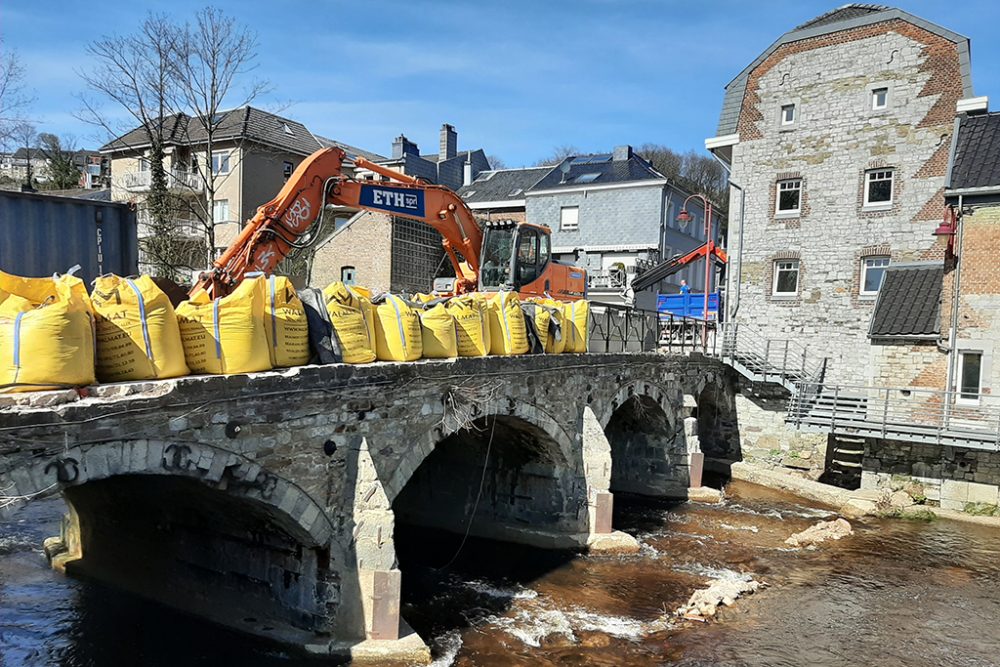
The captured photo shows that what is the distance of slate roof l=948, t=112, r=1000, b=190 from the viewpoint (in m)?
16.2

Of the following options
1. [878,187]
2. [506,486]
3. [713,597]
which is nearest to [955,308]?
[878,187]

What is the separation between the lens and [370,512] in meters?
8.49

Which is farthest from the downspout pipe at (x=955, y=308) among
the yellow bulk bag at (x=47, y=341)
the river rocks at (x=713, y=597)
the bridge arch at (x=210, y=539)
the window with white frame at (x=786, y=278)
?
the yellow bulk bag at (x=47, y=341)

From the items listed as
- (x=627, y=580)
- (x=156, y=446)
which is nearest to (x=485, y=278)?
(x=627, y=580)

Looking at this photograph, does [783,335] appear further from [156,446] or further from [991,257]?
[156,446]

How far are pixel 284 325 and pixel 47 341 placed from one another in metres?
2.55

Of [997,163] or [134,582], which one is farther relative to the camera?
[997,163]

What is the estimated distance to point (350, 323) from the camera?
8.56 meters

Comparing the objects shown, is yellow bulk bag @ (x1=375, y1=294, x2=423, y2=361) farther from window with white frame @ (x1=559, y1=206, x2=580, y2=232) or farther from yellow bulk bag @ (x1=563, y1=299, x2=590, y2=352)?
window with white frame @ (x1=559, y1=206, x2=580, y2=232)

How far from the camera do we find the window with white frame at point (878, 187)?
20.5 metres

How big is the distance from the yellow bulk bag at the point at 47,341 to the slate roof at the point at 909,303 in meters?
18.1

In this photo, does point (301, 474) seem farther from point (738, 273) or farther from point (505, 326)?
point (738, 273)

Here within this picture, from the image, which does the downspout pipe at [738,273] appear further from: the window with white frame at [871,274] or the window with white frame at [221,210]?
the window with white frame at [221,210]

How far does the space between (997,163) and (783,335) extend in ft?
25.3
